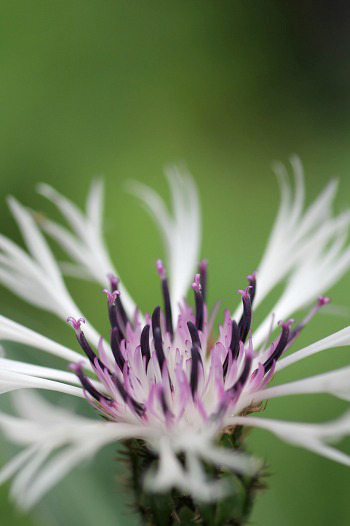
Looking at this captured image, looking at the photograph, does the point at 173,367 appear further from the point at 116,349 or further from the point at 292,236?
the point at 292,236

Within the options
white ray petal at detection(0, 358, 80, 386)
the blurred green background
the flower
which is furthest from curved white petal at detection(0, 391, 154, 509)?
the blurred green background

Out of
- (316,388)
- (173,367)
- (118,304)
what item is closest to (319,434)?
(316,388)

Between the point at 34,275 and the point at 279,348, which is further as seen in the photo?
the point at 34,275

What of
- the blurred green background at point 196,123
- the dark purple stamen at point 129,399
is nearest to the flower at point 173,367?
the dark purple stamen at point 129,399

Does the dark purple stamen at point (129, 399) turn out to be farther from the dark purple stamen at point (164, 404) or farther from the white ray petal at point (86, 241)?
the white ray petal at point (86, 241)

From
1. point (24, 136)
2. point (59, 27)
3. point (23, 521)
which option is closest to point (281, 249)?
point (23, 521)

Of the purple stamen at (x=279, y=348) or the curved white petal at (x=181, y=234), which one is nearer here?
the purple stamen at (x=279, y=348)
